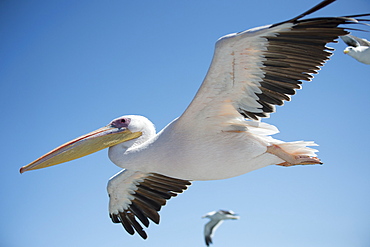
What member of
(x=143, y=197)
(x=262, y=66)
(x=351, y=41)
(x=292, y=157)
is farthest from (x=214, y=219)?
(x=262, y=66)

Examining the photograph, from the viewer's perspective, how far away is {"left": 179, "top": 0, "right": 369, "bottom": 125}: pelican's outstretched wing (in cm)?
578

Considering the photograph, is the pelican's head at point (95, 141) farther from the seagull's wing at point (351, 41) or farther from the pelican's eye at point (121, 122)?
the seagull's wing at point (351, 41)

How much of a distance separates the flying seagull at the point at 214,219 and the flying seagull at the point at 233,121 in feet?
47.6

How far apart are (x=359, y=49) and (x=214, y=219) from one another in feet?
37.0

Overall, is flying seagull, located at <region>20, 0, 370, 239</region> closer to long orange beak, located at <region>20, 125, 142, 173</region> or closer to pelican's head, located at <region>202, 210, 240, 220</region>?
long orange beak, located at <region>20, 125, 142, 173</region>

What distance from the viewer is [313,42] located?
19.6 feet

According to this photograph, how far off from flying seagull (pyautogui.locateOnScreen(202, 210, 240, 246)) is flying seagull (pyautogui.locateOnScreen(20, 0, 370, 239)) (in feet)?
47.6

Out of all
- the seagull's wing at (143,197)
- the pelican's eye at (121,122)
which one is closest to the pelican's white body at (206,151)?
the pelican's eye at (121,122)

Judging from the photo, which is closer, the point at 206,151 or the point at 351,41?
the point at 206,151

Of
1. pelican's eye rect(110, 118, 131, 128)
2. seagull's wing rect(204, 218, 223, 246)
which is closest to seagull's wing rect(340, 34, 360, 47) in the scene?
pelican's eye rect(110, 118, 131, 128)

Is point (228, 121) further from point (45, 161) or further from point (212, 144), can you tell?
point (45, 161)

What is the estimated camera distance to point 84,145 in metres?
7.58

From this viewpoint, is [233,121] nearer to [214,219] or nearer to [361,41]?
[361,41]

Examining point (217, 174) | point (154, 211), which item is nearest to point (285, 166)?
point (217, 174)
